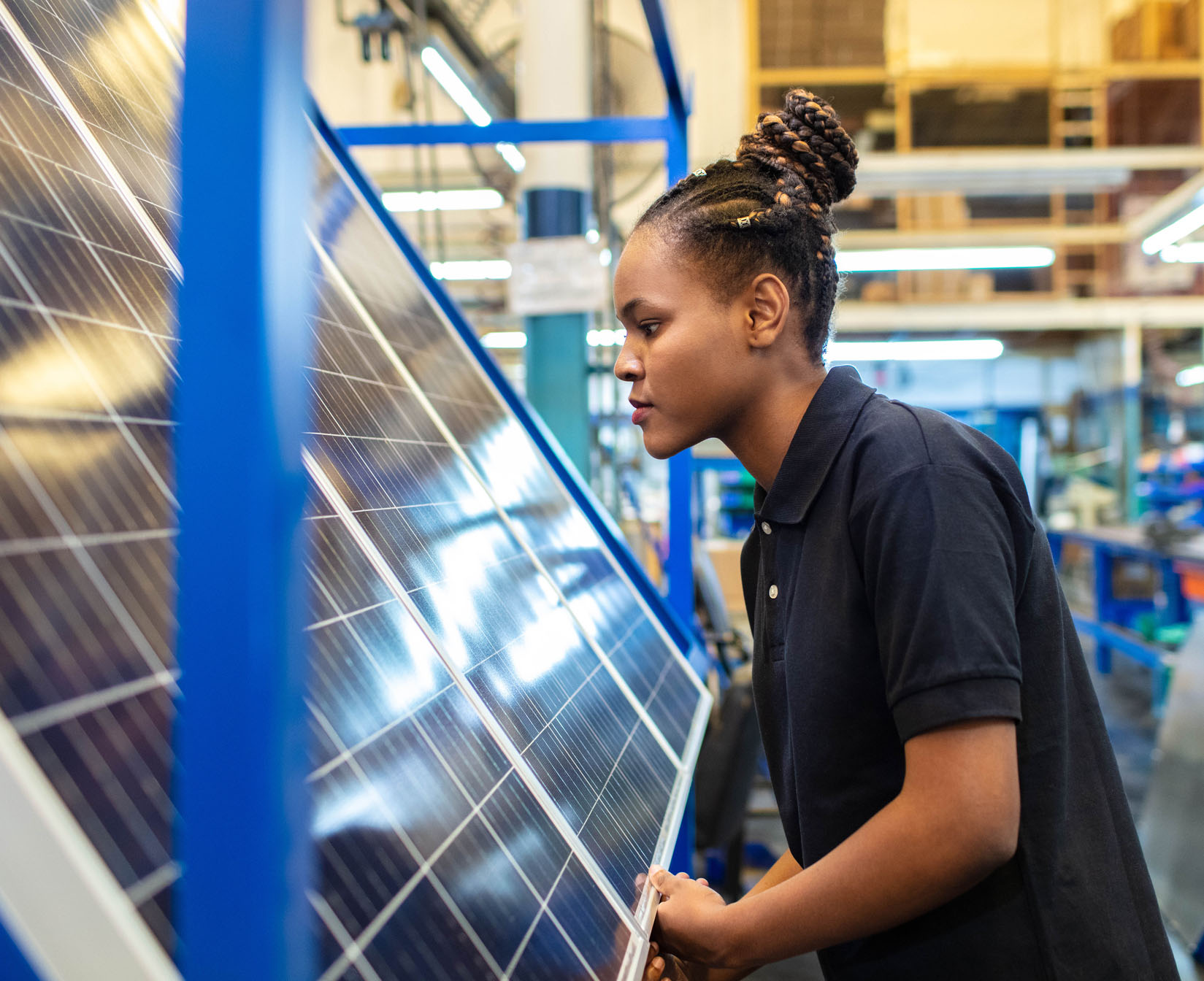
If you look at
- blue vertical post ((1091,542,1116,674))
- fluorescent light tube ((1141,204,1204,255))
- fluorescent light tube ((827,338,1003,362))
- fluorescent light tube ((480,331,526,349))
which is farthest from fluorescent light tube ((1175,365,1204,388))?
fluorescent light tube ((480,331,526,349))

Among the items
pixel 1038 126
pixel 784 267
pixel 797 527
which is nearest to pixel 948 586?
pixel 797 527

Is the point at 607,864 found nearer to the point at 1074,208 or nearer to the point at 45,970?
the point at 45,970

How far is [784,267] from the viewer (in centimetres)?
125

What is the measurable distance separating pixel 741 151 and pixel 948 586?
720mm

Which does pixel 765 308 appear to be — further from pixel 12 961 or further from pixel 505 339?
pixel 505 339

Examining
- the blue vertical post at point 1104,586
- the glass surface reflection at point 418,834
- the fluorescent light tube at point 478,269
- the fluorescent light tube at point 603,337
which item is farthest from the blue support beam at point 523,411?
the fluorescent light tube at point 478,269

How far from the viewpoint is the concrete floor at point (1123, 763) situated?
3.67m

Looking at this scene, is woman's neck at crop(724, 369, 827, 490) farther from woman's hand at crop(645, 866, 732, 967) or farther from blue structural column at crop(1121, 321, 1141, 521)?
blue structural column at crop(1121, 321, 1141, 521)

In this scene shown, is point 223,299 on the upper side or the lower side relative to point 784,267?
upper

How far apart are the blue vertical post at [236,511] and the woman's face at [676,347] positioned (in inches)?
32.0

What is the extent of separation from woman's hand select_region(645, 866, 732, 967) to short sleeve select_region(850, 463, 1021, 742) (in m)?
0.35

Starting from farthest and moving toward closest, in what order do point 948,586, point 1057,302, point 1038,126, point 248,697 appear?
1. point 1057,302
2. point 1038,126
3. point 948,586
4. point 248,697

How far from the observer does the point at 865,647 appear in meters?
1.08

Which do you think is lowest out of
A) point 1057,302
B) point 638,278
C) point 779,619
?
point 1057,302
